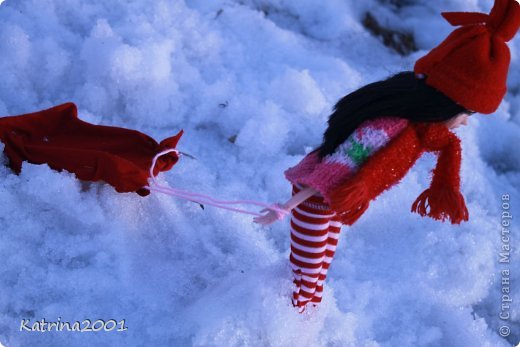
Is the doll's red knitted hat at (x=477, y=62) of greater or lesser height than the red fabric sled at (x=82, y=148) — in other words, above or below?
above

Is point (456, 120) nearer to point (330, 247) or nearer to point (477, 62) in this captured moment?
point (477, 62)

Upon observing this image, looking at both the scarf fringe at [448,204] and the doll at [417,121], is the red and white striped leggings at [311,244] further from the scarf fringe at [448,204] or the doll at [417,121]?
the scarf fringe at [448,204]

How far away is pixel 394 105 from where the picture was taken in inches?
54.6

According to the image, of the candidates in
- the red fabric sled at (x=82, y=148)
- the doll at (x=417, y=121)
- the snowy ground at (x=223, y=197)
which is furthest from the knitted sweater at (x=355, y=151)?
the red fabric sled at (x=82, y=148)

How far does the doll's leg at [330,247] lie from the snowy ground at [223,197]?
5 cm

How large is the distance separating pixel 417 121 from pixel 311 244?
407 mm

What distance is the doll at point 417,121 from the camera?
1.32 meters

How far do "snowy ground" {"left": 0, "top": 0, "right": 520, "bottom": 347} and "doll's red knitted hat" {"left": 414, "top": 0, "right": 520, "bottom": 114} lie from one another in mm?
666

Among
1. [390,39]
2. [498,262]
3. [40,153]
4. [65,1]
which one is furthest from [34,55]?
[498,262]

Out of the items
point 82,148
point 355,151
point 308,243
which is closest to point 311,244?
point 308,243

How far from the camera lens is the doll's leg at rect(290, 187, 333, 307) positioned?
1511mm

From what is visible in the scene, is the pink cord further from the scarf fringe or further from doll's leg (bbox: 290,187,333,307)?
the scarf fringe

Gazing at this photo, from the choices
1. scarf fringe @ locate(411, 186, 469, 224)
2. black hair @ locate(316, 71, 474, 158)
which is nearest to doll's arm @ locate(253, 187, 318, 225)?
black hair @ locate(316, 71, 474, 158)

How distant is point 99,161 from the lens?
5.81 feet
